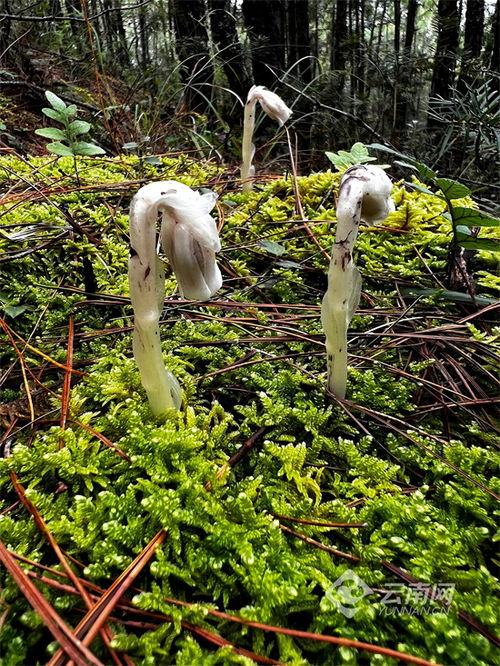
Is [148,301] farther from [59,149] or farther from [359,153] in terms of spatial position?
[359,153]

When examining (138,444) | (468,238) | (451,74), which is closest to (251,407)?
(138,444)

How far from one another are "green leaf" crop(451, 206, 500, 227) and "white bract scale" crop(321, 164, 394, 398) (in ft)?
1.53

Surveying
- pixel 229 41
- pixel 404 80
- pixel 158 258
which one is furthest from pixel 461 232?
pixel 404 80

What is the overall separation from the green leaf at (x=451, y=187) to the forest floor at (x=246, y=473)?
1.27 feet

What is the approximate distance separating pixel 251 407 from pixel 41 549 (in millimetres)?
561

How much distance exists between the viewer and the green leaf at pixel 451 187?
4.36 ft

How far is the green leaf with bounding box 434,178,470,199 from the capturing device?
133 cm

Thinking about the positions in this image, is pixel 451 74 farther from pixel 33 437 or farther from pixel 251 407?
pixel 33 437

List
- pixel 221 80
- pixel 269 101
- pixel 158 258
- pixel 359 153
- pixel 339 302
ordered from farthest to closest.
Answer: pixel 221 80 < pixel 269 101 < pixel 359 153 < pixel 339 302 < pixel 158 258

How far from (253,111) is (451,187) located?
59.6 inches

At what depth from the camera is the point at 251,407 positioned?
1.13m

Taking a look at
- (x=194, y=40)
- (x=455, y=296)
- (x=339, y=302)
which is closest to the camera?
(x=339, y=302)

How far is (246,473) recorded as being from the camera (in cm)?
101

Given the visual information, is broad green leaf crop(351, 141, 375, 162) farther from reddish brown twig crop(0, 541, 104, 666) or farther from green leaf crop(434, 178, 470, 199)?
reddish brown twig crop(0, 541, 104, 666)
